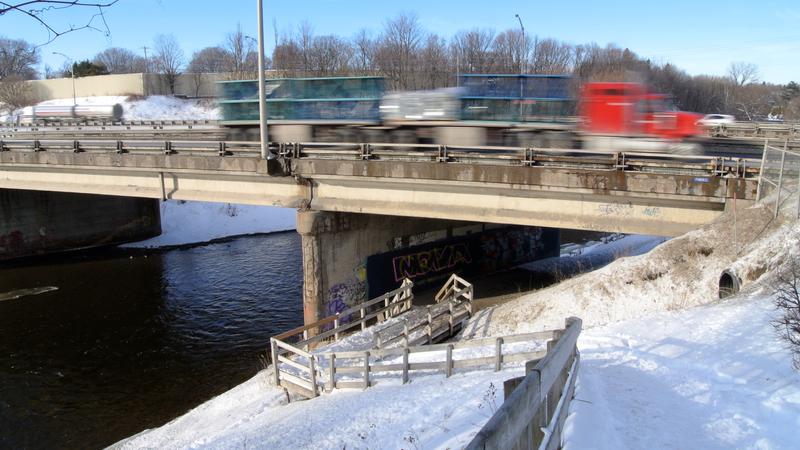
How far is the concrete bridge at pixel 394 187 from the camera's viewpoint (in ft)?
47.2

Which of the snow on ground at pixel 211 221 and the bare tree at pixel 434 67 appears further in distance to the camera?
the bare tree at pixel 434 67

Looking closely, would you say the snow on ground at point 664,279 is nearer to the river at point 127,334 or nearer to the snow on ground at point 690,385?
the snow on ground at point 690,385

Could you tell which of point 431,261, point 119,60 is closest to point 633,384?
point 431,261

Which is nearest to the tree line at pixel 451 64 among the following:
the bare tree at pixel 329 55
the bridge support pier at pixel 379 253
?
the bare tree at pixel 329 55

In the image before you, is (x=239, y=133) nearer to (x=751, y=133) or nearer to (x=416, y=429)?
(x=416, y=429)

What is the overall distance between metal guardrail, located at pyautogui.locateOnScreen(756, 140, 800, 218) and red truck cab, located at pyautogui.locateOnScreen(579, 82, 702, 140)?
4.69 m

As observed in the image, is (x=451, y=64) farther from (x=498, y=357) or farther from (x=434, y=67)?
(x=498, y=357)

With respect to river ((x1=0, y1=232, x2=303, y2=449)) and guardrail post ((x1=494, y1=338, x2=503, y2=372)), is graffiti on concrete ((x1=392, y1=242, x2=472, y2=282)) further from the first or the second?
guardrail post ((x1=494, y1=338, x2=503, y2=372))

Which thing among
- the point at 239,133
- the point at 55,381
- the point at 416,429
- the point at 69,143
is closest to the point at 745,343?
the point at 416,429

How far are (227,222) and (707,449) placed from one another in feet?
121

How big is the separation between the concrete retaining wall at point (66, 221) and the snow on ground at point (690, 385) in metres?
33.7

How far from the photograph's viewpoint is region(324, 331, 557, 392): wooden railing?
9164 mm

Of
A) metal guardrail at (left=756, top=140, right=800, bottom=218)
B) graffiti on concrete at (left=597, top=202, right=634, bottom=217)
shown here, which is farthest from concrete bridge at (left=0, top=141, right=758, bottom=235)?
metal guardrail at (left=756, top=140, right=800, bottom=218)

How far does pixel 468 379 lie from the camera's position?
9188 mm
